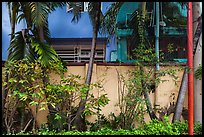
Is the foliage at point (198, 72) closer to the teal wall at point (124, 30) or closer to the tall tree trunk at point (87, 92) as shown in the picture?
the tall tree trunk at point (87, 92)

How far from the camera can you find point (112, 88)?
7.72m

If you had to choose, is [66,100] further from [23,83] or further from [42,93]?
[23,83]

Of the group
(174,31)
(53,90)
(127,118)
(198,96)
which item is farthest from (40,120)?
(174,31)

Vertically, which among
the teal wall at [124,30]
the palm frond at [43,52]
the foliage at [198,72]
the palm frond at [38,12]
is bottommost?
the foliage at [198,72]

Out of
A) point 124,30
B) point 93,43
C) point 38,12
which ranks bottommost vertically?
point 93,43

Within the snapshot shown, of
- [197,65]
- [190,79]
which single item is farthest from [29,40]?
[197,65]

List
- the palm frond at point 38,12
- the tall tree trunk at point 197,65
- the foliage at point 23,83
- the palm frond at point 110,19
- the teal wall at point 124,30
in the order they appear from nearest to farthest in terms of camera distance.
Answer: the palm frond at point 38,12 → the foliage at point 23,83 → the tall tree trunk at point 197,65 → the palm frond at point 110,19 → the teal wall at point 124,30

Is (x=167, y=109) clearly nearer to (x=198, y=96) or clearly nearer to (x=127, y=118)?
(x=198, y=96)

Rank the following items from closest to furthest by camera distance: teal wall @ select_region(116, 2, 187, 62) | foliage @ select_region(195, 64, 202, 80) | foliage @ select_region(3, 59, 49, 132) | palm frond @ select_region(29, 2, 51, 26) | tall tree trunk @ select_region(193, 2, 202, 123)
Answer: palm frond @ select_region(29, 2, 51, 26) < foliage @ select_region(3, 59, 49, 132) < foliage @ select_region(195, 64, 202, 80) < tall tree trunk @ select_region(193, 2, 202, 123) < teal wall @ select_region(116, 2, 187, 62)

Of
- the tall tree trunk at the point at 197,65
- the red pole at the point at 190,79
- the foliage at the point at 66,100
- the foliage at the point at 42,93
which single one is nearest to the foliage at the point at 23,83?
the foliage at the point at 42,93

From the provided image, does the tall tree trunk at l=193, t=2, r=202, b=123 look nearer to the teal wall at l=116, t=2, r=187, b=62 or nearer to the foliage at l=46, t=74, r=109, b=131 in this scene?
the foliage at l=46, t=74, r=109, b=131

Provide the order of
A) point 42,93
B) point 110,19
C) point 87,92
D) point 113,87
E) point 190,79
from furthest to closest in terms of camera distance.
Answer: point 110,19, point 113,87, point 87,92, point 42,93, point 190,79

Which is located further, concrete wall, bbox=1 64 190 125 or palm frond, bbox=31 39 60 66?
concrete wall, bbox=1 64 190 125

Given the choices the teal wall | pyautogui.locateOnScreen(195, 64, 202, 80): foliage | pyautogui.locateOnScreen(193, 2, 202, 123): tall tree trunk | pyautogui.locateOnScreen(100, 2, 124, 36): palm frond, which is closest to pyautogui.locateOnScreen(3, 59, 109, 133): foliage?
pyautogui.locateOnScreen(100, 2, 124, 36): palm frond
